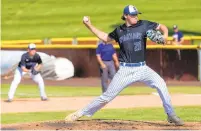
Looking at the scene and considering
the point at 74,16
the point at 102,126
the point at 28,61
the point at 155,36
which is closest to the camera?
the point at 155,36

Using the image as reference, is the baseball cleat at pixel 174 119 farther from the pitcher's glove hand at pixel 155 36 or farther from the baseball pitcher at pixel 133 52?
the pitcher's glove hand at pixel 155 36

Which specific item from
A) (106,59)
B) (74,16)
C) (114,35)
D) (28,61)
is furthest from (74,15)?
(114,35)

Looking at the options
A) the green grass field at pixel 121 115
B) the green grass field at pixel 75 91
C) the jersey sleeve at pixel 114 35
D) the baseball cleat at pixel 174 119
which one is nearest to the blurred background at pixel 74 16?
the green grass field at pixel 75 91

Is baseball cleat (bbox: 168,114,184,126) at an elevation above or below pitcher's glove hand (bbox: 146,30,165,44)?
below

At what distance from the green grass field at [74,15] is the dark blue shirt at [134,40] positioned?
2965 cm

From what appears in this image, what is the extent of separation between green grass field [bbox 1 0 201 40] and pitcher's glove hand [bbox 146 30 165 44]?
29.8m

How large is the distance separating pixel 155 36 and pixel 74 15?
114 ft

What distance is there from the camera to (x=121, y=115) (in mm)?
14945

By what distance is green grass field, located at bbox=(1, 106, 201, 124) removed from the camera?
1434 cm

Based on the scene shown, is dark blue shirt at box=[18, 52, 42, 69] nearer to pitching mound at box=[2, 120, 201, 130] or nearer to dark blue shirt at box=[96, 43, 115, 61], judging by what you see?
dark blue shirt at box=[96, 43, 115, 61]

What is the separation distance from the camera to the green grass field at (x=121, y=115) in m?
14.3

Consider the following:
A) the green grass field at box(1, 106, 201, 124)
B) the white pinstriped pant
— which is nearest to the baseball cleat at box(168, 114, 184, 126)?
the white pinstriped pant

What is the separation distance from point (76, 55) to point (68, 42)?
5.73 meters

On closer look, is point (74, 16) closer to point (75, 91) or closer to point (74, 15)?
point (74, 15)
